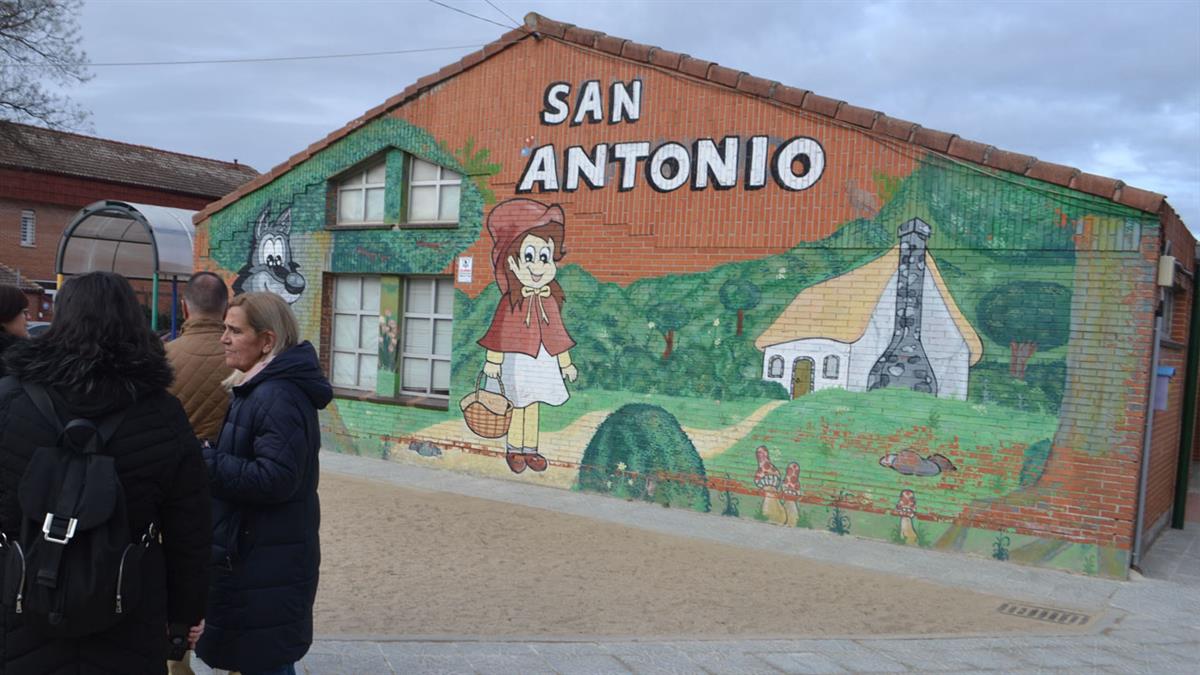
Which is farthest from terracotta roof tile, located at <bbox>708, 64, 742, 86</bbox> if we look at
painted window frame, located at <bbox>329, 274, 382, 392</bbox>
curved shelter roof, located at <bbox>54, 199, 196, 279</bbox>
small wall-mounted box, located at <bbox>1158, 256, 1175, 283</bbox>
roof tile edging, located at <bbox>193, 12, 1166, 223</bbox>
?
curved shelter roof, located at <bbox>54, 199, 196, 279</bbox>

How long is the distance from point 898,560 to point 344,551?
4.73m

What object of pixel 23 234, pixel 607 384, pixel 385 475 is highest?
pixel 23 234

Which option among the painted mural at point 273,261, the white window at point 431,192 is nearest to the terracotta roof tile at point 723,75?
the white window at point 431,192

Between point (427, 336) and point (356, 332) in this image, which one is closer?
point (427, 336)

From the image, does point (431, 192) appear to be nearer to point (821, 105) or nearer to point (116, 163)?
point (821, 105)

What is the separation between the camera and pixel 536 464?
11.1 metres

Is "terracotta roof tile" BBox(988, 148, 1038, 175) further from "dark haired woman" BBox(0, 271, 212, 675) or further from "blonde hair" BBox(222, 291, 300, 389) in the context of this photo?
"dark haired woman" BBox(0, 271, 212, 675)

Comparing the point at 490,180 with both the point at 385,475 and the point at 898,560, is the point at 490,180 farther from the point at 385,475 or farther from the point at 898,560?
the point at 898,560

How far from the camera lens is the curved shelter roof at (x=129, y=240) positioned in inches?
595

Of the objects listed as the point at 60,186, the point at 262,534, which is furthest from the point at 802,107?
the point at 60,186

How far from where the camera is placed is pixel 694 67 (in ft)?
32.6

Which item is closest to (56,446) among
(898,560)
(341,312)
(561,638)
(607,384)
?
(561,638)

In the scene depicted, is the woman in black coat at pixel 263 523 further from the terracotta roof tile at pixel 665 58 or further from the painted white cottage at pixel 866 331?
the terracotta roof tile at pixel 665 58

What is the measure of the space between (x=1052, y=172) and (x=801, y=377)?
288 centimetres
